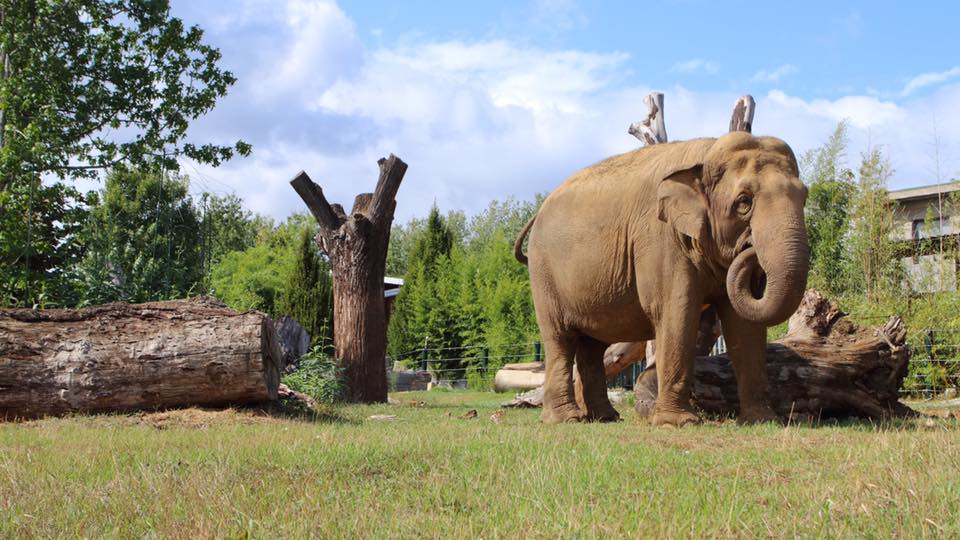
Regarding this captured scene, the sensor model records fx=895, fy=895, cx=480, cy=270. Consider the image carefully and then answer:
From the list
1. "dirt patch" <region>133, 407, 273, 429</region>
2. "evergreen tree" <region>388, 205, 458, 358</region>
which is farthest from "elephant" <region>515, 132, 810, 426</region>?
"evergreen tree" <region>388, 205, 458, 358</region>

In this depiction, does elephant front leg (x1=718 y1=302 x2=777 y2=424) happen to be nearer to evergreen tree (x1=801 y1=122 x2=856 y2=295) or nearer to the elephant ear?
the elephant ear

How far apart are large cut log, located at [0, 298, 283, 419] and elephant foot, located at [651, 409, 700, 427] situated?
13.7ft

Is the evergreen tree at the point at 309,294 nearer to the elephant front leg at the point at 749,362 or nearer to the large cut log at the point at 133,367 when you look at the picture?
the large cut log at the point at 133,367

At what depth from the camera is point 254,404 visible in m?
10.1

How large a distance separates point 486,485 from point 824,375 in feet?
20.8

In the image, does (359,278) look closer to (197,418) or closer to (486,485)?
(197,418)

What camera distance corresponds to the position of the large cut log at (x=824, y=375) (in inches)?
380

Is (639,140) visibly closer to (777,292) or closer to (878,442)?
(777,292)

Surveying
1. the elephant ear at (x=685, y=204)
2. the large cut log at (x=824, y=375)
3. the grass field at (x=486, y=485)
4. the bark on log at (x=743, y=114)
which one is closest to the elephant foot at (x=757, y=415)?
the large cut log at (x=824, y=375)

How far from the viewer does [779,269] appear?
7.53 m

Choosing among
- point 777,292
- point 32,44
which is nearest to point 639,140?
point 777,292

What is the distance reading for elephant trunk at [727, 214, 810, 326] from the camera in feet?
24.6

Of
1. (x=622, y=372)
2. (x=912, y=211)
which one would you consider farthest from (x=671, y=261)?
(x=912, y=211)

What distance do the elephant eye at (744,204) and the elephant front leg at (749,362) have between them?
1.23 meters
